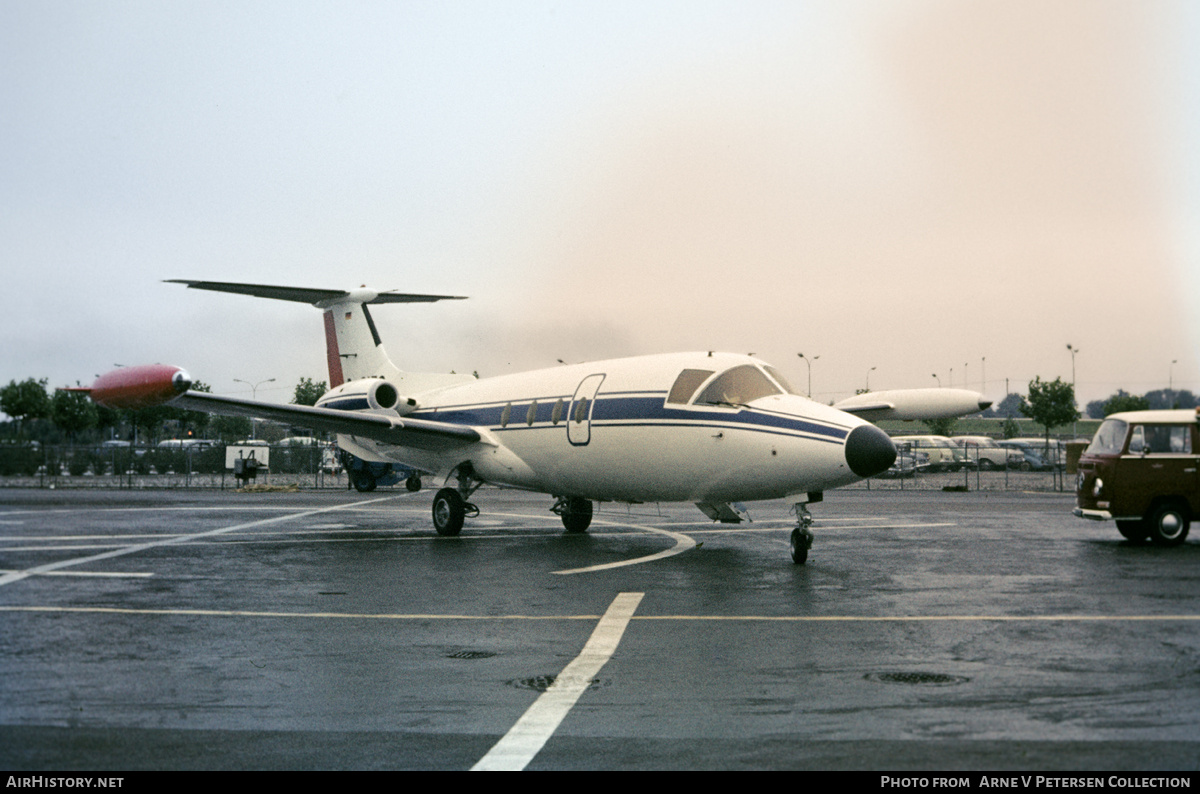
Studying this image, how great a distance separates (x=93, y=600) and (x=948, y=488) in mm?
38338

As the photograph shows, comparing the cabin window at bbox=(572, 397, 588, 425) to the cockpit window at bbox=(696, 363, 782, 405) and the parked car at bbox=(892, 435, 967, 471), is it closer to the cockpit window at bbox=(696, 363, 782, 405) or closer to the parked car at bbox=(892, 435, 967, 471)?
the cockpit window at bbox=(696, 363, 782, 405)

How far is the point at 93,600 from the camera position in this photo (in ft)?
34.6

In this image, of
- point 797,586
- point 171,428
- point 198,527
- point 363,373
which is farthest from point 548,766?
point 171,428

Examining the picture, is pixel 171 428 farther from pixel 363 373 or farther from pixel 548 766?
pixel 548 766

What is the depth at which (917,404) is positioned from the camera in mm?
18906

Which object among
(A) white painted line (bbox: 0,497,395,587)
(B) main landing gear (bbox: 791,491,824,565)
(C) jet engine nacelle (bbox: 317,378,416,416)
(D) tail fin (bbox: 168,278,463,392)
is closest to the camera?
(A) white painted line (bbox: 0,497,395,587)

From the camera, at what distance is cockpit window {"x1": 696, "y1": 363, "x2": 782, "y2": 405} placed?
50.4 feet

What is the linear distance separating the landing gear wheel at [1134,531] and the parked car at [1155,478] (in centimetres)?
2

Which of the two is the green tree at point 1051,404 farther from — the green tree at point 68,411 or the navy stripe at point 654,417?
the green tree at point 68,411

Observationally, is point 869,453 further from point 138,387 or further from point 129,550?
point 129,550

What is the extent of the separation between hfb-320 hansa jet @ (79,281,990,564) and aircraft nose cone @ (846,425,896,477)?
0.05 feet

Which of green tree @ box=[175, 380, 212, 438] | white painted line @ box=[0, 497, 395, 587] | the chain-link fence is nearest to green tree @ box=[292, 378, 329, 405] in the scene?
green tree @ box=[175, 380, 212, 438]

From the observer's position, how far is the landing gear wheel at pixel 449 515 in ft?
62.7

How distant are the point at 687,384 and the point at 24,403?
99848 millimetres
